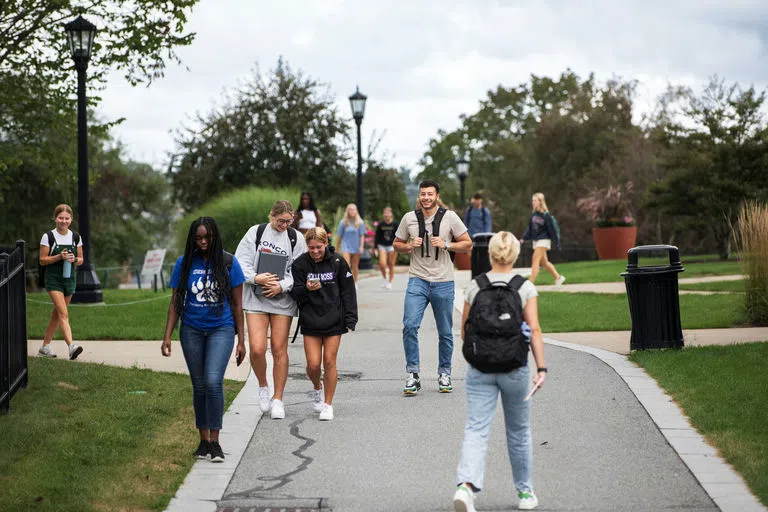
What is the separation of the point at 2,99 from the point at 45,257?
11.3 m

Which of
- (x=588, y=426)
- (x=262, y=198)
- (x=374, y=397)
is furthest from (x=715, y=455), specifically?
(x=262, y=198)

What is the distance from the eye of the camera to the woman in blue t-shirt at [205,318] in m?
7.34

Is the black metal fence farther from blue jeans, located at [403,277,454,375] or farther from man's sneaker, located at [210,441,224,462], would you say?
blue jeans, located at [403,277,454,375]

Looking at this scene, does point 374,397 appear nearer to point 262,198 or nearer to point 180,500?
point 180,500

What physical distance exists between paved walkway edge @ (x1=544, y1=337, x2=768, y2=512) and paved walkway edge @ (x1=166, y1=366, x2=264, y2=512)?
2873 millimetres

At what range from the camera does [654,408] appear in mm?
8719

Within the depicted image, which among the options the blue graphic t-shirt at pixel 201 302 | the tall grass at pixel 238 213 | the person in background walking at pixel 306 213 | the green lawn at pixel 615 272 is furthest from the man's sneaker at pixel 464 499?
the tall grass at pixel 238 213

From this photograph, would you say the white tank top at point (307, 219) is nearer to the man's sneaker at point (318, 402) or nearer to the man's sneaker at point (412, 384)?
the man's sneaker at point (412, 384)

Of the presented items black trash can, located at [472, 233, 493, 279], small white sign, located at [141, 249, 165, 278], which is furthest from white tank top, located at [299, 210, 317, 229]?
small white sign, located at [141, 249, 165, 278]

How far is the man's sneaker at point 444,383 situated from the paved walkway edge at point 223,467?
1.65m

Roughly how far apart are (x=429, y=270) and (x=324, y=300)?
1.53 metres

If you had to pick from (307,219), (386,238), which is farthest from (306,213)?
(386,238)

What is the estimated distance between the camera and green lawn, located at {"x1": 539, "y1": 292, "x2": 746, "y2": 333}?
1433 cm

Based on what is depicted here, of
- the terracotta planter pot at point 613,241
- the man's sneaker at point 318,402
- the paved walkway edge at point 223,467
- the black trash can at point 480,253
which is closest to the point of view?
the paved walkway edge at point 223,467
